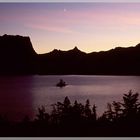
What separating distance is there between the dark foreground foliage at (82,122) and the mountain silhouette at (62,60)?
207mm

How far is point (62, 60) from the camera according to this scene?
13.0 feet

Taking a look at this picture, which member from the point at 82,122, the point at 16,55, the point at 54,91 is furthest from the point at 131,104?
the point at 16,55

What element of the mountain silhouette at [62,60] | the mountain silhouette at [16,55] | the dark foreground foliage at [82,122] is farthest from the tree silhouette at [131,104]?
the mountain silhouette at [16,55]

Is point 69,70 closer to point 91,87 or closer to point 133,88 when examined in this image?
point 91,87

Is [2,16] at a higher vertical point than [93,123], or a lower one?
higher

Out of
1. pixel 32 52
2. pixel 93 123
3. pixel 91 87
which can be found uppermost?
pixel 32 52

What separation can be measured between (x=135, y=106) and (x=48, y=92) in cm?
60

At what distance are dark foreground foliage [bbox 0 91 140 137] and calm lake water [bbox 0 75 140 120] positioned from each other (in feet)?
0.12

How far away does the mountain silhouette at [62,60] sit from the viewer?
394cm

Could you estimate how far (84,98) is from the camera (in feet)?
12.8

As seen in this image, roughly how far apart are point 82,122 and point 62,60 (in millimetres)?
447

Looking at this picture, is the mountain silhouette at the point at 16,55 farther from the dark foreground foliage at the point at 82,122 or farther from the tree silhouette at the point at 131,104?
the tree silhouette at the point at 131,104

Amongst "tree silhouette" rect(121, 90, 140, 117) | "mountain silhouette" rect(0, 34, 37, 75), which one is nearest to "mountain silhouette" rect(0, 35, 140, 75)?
"mountain silhouette" rect(0, 34, 37, 75)

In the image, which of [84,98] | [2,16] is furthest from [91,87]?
[2,16]
